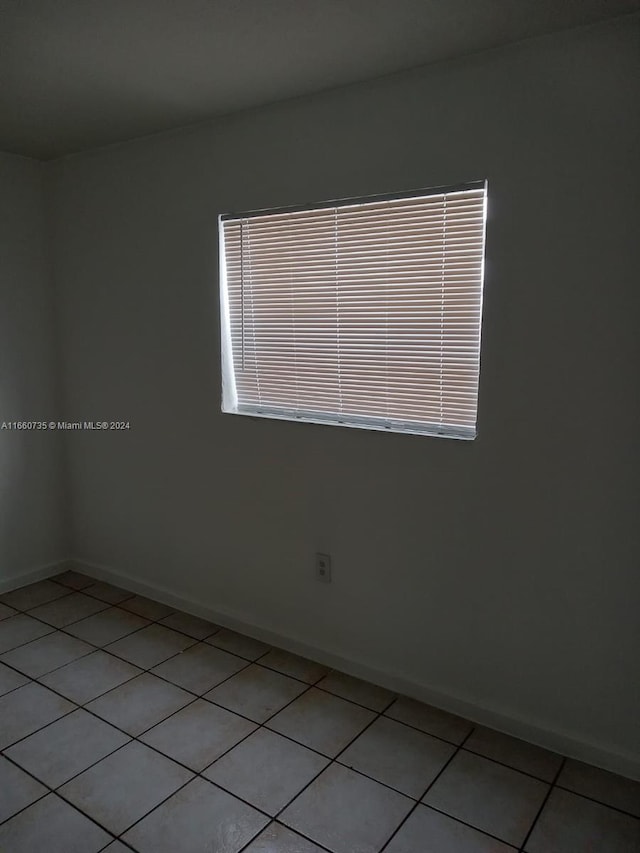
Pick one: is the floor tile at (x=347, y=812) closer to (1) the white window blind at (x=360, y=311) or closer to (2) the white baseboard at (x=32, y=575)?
(1) the white window blind at (x=360, y=311)

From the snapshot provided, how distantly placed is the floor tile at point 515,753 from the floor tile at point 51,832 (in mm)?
1210

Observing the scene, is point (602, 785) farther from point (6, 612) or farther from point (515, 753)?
point (6, 612)

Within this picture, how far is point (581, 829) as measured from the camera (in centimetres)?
184

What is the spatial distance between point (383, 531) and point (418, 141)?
4.61ft

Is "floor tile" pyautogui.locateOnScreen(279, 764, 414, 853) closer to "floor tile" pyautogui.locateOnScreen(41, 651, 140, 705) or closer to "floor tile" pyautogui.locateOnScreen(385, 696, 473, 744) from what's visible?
"floor tile" pyautogui.locateOnScreen(385, 696, 473, 744)

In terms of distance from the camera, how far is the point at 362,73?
2195mm

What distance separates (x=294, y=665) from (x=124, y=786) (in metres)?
0.87

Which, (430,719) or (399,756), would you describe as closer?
(399,756)

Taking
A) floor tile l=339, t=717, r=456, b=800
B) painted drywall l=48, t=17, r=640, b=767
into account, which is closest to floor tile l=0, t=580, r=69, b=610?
painted drywall l=48, t=17, r=640, b=767

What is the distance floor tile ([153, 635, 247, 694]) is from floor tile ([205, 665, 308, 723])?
5 centimetres

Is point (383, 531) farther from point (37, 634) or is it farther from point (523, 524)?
point (37, 634)

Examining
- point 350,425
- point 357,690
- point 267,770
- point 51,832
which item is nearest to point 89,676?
point 51,832

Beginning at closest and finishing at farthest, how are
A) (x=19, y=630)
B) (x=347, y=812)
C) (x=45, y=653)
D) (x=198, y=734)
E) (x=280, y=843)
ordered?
(x=280, y=843), (x=347, y=812), (x=198, y=734), (x=45, y=653), (x=19, y=630)

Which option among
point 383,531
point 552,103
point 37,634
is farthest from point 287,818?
point 552,103
